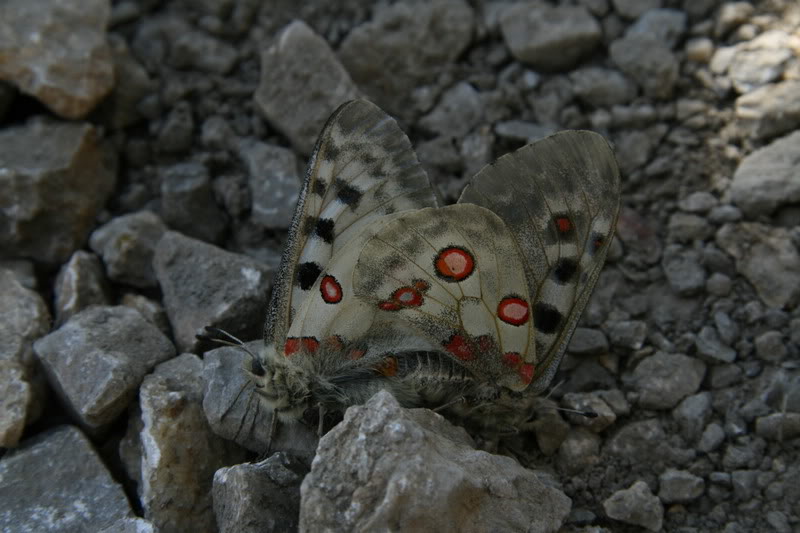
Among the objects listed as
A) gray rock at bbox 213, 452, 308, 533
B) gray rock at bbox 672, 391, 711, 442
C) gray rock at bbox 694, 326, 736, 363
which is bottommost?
gray rock at bbox 672, 391, 711, 442

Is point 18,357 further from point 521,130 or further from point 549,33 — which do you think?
point 549,33

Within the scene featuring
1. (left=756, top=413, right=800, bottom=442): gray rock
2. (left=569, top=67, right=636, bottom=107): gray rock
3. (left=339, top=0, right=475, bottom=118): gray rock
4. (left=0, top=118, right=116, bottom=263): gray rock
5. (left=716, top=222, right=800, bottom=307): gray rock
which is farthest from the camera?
(left=339, top=0, right=475, bottom=118): gray rock

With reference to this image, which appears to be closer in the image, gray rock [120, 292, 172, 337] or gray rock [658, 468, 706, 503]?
gray rock [658, 468, 706, 503]

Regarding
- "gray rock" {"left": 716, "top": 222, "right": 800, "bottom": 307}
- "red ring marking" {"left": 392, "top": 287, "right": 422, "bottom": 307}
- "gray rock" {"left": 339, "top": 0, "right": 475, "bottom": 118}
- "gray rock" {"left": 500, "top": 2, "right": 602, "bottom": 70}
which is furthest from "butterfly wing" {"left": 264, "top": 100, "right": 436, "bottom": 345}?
"gray rock" {"left": 716, "top": 222, "right": 800, "bottom": 307}

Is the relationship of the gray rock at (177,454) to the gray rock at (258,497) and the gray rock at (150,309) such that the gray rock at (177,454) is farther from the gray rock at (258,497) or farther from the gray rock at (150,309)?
the gray rock at (150,309)

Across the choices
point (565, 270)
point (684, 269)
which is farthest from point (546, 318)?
point (684, 269)

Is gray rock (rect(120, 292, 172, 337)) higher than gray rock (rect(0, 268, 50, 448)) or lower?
lower

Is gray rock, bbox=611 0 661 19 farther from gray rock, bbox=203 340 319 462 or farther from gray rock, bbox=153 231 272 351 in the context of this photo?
gray rock, bbox=203 340 319 462
